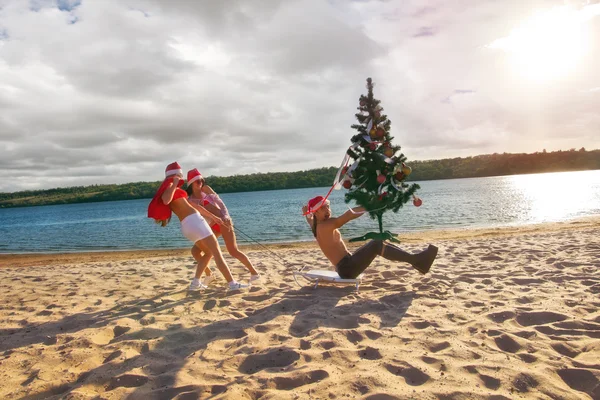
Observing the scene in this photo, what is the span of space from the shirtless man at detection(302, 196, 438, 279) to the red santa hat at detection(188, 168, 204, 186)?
1832 millimetres

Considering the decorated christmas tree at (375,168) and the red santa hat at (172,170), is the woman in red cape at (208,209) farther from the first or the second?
the decorated christmas tree at (375,168)

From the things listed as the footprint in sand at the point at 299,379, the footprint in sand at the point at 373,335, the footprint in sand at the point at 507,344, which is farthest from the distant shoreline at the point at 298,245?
the footprint in sand at the point at 299,379

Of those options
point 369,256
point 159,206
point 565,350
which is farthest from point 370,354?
point 159,206

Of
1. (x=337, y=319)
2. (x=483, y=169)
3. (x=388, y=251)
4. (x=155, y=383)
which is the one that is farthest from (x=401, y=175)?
(x=483, y=169)

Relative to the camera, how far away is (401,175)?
244 inches

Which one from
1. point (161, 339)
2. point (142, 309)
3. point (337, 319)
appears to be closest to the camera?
point (161, 339)

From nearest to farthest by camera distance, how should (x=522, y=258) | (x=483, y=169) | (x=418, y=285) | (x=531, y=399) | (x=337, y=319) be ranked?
1. (x=531, y=399)
2. (x=337, y=319)
3. (x=418, y=285)
4. (x=522, y=258)
5. (x=483, y=169)

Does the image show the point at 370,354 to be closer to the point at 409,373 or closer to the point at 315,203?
the point at 409,373

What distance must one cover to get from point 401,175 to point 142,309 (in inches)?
168

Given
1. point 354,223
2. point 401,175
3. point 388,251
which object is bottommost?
point 354,223

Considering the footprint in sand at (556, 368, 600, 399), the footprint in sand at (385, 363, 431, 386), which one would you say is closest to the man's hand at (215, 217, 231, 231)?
the footprint in sand at (385, 363, 431, 386)

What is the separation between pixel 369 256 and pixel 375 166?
1.50 meters

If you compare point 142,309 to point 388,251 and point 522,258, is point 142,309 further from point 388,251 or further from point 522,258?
point 522,258

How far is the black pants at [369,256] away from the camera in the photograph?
5.60 metres
